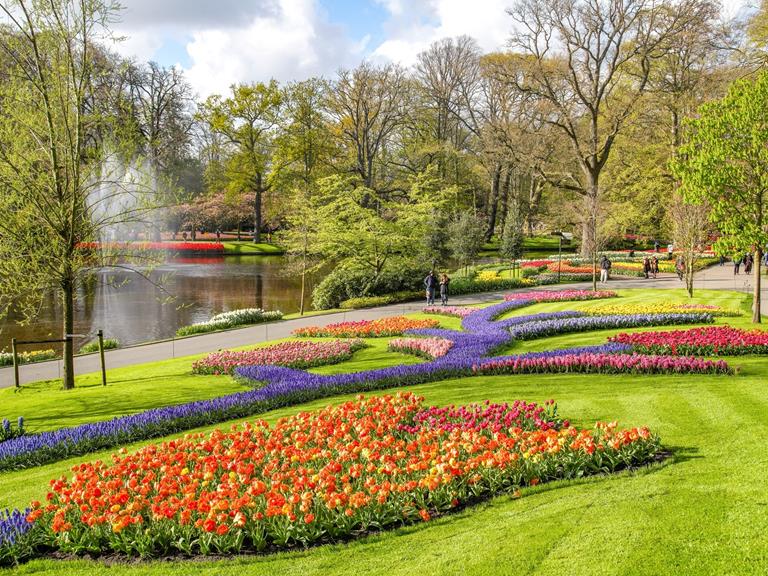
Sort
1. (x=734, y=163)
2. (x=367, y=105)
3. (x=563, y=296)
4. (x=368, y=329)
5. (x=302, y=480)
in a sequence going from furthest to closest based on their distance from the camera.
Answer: (x=367, y=105), (x=563, y=296), (x=368, y=329), (x=734, y=163), (x=302, y=480)

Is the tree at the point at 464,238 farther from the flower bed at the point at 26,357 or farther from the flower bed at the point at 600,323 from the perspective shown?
the flower bed at the point at 26,357

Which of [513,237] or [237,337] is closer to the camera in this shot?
[237,337]

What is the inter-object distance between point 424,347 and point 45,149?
9.75 metres

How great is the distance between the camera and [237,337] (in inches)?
854

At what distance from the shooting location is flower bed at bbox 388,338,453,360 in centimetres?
1462

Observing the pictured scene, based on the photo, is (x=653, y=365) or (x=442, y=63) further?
Result: (x=442, y=63)

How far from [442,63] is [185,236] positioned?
3653 cm

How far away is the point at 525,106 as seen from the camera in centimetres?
5000

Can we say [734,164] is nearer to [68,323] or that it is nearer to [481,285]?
[481,285]

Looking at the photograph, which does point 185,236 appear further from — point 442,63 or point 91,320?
point 91,320

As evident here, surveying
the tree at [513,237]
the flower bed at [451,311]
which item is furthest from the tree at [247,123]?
the flower bed at [451,311]

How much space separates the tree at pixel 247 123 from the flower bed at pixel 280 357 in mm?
45021

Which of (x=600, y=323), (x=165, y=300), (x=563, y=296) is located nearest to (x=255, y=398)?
(x=165, y=300)

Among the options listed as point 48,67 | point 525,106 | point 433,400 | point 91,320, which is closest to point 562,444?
point 433,400
